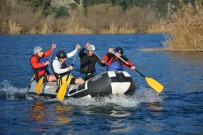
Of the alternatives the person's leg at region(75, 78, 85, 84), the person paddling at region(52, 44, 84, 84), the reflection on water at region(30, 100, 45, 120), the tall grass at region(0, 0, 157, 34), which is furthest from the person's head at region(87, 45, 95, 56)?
the tall grass at region(0, 0, 157, 34)

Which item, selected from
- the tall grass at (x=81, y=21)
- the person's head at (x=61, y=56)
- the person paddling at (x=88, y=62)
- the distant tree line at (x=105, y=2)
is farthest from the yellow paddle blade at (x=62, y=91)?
the distant tree line at (x=105, y=2)

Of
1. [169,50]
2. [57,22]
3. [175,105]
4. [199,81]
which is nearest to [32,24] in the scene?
[57,22]

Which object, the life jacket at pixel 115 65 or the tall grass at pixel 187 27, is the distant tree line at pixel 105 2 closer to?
the tall grass at pixel 187 27

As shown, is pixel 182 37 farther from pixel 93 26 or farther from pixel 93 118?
pixel 93 26

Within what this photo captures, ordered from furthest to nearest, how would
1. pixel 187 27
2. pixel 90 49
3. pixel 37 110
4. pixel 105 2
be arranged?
1. pixel 105 2
2. pixel 187 27
3. pixel 90 49
4. pixel 37 110

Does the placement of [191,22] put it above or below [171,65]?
above

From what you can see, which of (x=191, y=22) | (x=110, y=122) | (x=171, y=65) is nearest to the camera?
(x=110, y=122)

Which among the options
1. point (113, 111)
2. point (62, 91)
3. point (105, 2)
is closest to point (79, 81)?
point (62, 91)

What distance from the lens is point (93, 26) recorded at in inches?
2239

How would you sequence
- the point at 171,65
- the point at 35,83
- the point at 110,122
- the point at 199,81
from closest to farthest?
the point at 110,122 → the point at 35,83 → the point at 199,81 → the point at 171,65

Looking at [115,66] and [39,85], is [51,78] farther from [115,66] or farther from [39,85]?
[115,66]

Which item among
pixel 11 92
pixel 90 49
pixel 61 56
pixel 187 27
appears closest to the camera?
pixel 61 56

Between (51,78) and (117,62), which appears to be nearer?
(117,62)

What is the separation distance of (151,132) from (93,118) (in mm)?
1808
